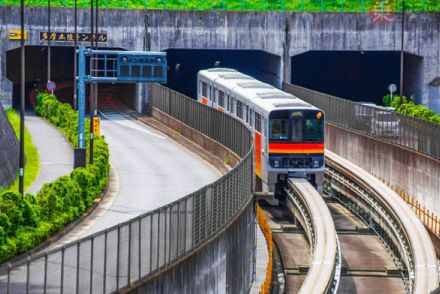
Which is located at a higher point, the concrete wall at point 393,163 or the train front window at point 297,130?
the train front window at point 297,130

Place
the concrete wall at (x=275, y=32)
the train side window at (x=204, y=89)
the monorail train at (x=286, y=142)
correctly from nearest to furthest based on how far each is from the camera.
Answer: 1. the monorail train at (x=286, y=142)
2. the train side window at (x=204, y=89)
3. the concrete wall at (x=275, y=32)

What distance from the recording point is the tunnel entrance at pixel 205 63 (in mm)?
104625

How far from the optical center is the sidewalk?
57.7 meters

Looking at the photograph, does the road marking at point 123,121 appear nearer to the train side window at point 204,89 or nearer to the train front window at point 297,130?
the train side window at point 204,89

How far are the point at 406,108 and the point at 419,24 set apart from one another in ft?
43.3

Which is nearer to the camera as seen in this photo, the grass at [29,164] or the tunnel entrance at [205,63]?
the grass at [29,164]

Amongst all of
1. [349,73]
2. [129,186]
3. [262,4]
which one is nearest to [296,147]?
[129,186]

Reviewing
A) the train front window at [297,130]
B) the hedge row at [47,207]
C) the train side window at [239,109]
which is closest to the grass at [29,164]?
the hedge row at [47,207]

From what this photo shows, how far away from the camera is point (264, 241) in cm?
4984

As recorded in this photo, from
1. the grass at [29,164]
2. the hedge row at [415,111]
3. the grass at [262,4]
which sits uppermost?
the grass at [262,4]

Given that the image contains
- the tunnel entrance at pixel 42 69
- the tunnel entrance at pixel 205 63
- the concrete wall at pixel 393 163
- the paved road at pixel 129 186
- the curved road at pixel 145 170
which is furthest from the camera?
the tunnel entrance at pixel 42 69

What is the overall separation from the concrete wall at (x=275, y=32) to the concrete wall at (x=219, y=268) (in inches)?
1925

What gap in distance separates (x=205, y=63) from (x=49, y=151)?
45736mm

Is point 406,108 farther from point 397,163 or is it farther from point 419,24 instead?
point 397,163
